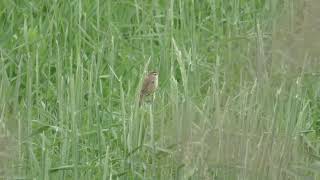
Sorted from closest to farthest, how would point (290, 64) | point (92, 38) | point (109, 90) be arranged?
point (290, 64) → point (109, 90) → point (92, 38)

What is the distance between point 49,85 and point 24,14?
2.26ft

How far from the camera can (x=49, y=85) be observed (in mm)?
4594

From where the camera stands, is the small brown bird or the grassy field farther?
the small brown bird

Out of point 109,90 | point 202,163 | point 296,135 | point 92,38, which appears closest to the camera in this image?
point 202,163

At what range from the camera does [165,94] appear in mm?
4051

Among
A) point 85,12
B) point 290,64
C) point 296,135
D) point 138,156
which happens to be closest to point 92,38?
point 85,12

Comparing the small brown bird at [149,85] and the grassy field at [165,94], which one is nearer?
the grassy field at [165,94]

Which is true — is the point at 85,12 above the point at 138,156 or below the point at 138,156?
above

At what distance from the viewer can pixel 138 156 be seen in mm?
3238

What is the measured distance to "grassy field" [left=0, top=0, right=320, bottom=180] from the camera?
2631 mm

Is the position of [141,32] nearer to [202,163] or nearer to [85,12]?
[85,12]

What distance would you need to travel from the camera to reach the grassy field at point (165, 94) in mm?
2631

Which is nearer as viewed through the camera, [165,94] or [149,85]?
[149,85]

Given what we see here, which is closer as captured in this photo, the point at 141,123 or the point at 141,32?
the point at 141,123
